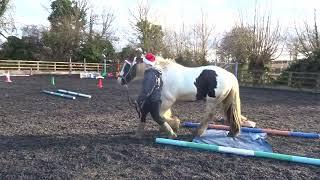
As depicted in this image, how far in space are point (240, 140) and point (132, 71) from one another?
7.82 feet

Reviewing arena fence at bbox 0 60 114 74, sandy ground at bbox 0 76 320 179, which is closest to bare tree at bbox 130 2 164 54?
arena fence at bbox 0 60 114 74

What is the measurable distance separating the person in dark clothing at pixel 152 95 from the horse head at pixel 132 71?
221mm

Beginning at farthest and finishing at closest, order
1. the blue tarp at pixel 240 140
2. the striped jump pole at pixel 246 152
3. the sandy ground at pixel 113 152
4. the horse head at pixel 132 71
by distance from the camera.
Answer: the horse head at pixel 132 71
the blue tarp at pixel 240 140
the striped jump pole at pixel 246 152
the sandy ground at pixel 113 152

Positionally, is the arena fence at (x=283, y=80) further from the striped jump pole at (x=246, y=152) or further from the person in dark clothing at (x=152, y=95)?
the striped jump pole at (x=246, y=152)

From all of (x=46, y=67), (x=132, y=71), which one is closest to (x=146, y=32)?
(x=46, y=67)

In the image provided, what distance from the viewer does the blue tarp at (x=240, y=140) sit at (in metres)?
6.54

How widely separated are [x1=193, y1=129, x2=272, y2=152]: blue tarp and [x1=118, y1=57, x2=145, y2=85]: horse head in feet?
5.37

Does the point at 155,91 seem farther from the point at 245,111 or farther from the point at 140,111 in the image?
the point at 245,111

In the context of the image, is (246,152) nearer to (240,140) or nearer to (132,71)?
(240,140)

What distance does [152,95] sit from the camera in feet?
22.4

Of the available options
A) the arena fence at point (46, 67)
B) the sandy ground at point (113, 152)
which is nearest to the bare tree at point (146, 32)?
the arena fence at point (46, 67)

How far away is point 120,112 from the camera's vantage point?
10594 mm

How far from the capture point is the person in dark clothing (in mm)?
6775

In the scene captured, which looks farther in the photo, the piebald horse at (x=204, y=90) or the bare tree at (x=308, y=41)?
the bare tree at (x=308, y=41)
